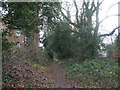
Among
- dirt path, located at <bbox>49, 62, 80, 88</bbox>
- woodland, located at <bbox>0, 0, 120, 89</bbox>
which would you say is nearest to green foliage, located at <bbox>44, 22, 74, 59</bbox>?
woodland, located at <bbox>0, 0, 120, 89</bbox>

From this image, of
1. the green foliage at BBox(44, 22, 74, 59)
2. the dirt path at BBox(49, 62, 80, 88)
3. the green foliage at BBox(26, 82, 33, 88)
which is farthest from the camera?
the green foliage at BBox(44, 22, 74, 59)

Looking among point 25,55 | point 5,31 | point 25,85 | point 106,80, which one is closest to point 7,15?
point 5,31

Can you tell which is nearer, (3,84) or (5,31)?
(5,31)

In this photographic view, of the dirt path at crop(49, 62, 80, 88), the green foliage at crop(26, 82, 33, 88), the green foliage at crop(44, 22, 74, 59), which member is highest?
the green foliage at crop(44, 22, 74, 59)

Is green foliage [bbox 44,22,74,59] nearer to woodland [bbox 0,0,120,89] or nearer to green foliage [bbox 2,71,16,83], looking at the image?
woodland [bbox 0,0,120,89]

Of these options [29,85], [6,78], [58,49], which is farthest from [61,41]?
[6,78]

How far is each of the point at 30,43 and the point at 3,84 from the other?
20.2 ft

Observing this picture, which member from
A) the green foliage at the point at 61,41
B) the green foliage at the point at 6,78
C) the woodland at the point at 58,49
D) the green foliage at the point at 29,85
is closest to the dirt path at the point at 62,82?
the woodland at the point at 58,49

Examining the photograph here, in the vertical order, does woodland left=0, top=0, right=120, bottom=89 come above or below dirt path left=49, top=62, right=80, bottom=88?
above

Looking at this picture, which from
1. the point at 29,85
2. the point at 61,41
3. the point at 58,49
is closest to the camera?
the point at 29,85

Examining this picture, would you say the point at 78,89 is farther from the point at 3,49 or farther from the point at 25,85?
the point at 3,49

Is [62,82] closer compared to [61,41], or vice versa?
[62,82]

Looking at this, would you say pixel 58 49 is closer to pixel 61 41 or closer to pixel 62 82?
pixel 61 41

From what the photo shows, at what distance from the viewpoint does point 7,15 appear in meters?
3.75
